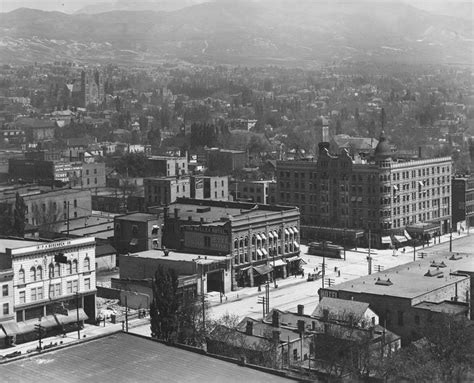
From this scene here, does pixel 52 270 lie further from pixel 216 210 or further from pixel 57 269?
pixel 216 210

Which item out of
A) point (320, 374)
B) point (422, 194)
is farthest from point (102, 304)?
point (422, 194)

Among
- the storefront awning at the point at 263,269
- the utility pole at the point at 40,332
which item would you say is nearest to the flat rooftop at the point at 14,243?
the utility pole at the point at 40,332

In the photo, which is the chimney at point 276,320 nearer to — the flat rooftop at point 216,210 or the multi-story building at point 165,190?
the flat rooftop at point 216,210

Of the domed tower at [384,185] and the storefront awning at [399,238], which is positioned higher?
the domed tower at [384,185]

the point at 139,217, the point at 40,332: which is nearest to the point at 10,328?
the point at 40,332

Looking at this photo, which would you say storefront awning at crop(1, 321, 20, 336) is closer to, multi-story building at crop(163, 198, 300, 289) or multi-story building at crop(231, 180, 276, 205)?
multi-story building at crop(163, 198, 300, 289)

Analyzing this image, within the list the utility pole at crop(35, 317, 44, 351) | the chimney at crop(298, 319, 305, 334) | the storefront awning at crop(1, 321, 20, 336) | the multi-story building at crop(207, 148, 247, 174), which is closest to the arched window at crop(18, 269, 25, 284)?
the storefront awning at crop(1, 321, 20, 336)

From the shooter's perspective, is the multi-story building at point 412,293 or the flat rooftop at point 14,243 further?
the flat rooftop at point 14,243

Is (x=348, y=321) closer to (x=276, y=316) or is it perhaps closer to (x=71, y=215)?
(x=276, y=316)
